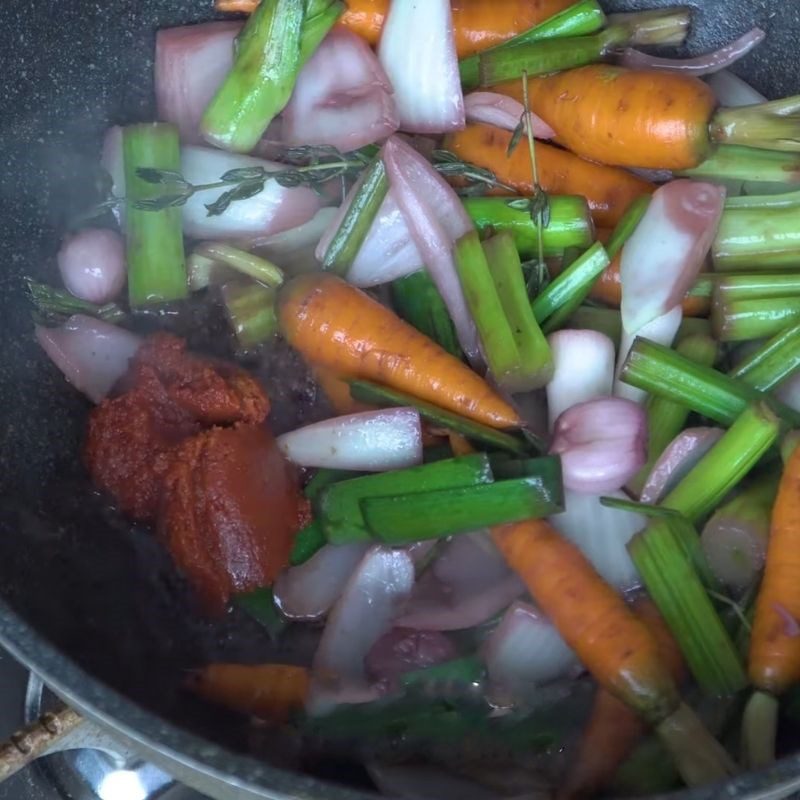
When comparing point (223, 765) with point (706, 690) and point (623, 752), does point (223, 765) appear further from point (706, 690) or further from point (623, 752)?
point (706, 690)

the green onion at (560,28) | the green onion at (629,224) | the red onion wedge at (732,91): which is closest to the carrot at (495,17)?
the green onion at (560,28)

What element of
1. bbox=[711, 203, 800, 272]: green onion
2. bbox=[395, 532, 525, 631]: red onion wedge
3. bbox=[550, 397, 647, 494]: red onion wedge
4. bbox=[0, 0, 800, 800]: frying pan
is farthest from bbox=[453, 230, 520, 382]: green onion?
bbox=[0, 0, 800, 800]: frying pan

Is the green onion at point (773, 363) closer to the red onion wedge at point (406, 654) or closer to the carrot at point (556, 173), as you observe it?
the carrot at point (556, 173)

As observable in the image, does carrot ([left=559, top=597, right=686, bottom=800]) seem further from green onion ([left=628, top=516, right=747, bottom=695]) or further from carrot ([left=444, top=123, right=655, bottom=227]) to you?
carrot ([left=444, top=123, right=655, bottom=227])

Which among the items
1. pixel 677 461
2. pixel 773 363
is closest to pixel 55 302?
pixel 677 461

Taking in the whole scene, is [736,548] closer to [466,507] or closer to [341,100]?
[466,507]

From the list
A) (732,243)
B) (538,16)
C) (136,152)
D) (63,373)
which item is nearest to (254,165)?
(136,152)
